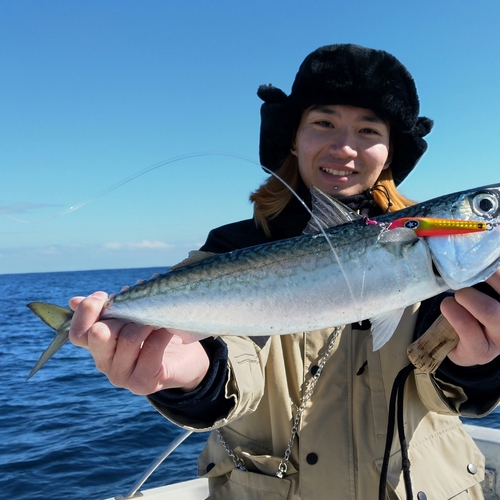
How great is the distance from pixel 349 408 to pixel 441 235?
1305mm

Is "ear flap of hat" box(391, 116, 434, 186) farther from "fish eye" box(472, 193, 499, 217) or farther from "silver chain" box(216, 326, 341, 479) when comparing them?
"silver chain" box(216, 326, 341, 479)

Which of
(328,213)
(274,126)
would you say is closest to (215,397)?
(328,213)

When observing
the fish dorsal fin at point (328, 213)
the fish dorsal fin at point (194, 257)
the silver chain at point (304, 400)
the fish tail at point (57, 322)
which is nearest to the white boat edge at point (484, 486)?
the silver chain at point (304, 400)

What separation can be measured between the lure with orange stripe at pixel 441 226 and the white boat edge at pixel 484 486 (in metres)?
3.95

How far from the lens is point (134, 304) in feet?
8.67

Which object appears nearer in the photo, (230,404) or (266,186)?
(230,404)

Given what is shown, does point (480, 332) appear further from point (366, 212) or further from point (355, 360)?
point (366, 212)

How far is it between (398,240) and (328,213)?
483 mm

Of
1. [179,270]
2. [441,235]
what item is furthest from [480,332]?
[179,270]

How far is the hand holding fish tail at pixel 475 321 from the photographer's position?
2244 millimetres

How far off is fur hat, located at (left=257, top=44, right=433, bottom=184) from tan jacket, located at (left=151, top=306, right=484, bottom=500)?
4.65 ft

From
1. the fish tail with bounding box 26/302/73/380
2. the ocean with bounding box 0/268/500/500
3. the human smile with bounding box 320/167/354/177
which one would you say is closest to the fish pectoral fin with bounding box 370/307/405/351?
the human smile with bounding box 320/167/354/177

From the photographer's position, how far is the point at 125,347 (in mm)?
2480

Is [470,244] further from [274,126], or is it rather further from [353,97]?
[274,126]
